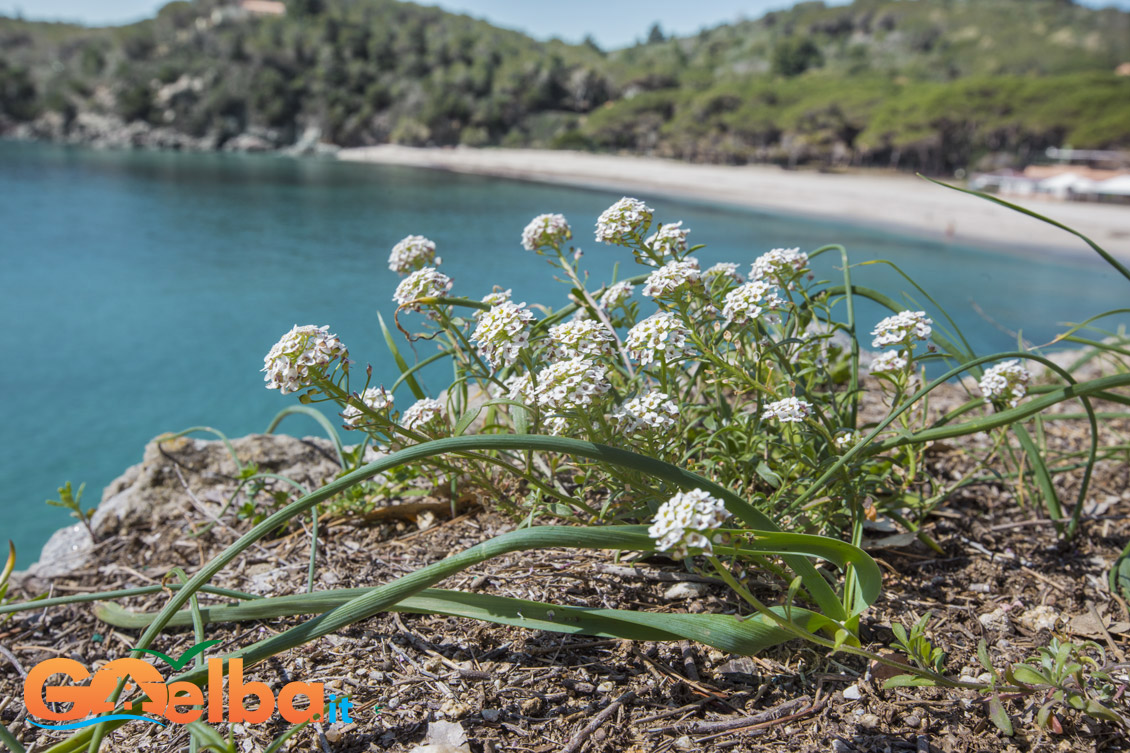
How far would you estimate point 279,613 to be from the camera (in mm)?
1414

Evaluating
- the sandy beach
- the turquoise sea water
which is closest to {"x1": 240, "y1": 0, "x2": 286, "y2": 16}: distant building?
the sandy beach

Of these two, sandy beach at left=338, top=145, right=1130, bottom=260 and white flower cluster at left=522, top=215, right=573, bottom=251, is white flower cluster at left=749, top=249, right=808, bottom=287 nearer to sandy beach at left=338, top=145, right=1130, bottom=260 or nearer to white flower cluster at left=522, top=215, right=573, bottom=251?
white flower cluster at left=522, top=215, right=573, bottom=251

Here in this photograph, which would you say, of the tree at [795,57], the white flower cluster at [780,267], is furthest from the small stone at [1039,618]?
the tree at [795,57]

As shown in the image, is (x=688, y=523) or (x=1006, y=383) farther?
(x=1006, y=383)

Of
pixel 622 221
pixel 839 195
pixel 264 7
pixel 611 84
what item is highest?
pixel 264 7

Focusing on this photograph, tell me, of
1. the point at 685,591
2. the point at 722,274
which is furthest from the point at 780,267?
the point at 685,591

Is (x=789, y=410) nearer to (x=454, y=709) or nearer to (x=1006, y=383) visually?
(x=1006, y=383)

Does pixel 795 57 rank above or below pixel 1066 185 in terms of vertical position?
above

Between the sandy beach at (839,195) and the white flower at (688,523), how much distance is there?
56.4ft

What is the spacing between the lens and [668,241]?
1.77 metres

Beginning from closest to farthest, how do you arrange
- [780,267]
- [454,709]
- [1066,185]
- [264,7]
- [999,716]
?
[999,716]
[454,709]
[780,267]
[1066,185]
[264,7]

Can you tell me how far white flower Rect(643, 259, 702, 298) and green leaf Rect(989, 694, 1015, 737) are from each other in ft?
3.40

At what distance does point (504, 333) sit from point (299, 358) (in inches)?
16.7

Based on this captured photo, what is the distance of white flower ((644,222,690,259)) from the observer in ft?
5.78
